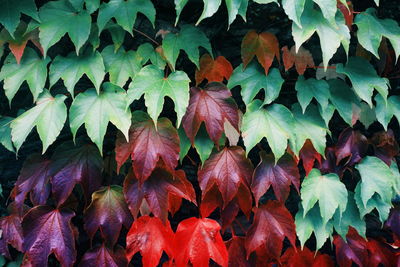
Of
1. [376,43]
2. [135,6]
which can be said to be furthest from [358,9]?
[135,6]

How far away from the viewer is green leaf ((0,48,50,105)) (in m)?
1.48

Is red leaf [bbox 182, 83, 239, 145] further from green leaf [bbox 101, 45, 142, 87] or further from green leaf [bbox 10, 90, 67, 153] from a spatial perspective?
green leaf [bbox 10, 90, 67, 153]

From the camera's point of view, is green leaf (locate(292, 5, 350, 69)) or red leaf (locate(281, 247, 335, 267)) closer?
green leaf (locate(292, 5, 350, 69))

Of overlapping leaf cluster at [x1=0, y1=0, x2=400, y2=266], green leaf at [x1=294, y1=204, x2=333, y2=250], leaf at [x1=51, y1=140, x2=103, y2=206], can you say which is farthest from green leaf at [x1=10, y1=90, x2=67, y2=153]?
green leaf at [x1=294, y1=204, x2=333, y2=250]

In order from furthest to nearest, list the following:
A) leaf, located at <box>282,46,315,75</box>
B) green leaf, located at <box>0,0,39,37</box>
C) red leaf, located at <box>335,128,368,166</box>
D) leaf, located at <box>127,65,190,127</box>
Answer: red leaf, located at <box>335,128,368,166</box>, leaf, located at <box>282,46,315,75</box>, green leaf, located at <box>0,0,39,37</box>, leaf, located at <box>127,65,190,127</box>

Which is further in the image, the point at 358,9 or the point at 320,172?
the point at 358,9

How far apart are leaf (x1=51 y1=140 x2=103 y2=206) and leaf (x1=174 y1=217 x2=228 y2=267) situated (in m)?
0.36

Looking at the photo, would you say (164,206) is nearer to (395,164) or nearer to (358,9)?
(395,164)

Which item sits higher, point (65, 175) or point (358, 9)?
point (358, 9)

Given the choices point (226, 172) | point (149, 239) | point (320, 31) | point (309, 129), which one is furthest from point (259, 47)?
point (149, 239)

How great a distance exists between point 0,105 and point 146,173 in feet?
2.84

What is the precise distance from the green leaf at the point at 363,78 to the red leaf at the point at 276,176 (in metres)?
0.36

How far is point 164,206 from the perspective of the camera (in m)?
1.42

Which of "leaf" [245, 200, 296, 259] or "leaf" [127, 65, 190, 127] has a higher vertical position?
"leaf" [127, 65, 190, 127]
